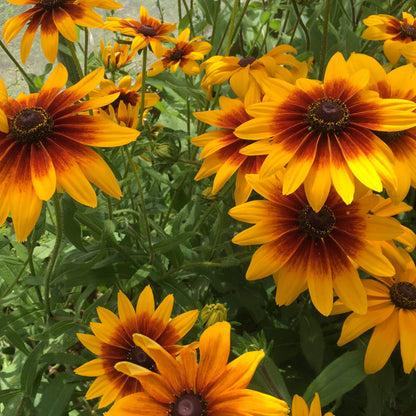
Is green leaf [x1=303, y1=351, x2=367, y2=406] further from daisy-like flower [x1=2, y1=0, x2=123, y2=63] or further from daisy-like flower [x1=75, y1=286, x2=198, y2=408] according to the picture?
daisy-like flower [x1=2, y1=0, x2=123, y2=63]

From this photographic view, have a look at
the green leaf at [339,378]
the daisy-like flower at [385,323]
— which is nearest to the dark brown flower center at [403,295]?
the daisy-like flower at [385,323]

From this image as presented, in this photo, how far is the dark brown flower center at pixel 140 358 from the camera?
2.14ft

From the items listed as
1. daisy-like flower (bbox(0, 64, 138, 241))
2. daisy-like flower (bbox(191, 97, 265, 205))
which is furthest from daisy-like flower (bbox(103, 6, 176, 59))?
daisy-like flower (bbox(0, 64, 138, 241))

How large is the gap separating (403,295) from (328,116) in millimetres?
326

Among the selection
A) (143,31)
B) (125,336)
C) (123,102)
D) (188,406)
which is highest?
(143,31)

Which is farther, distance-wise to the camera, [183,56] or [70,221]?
[183,56]

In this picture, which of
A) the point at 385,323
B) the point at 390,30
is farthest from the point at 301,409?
the point at 390,30

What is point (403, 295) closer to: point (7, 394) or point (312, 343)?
point (312, 343)

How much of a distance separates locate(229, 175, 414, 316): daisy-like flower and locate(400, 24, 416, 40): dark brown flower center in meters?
0.53

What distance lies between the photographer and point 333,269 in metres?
0.62

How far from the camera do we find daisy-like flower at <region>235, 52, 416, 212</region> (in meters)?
0.54

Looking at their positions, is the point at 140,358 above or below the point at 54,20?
below

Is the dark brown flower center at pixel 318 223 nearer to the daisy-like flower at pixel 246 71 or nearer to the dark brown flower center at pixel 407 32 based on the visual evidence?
the daisy-like flower at pixel 246 71

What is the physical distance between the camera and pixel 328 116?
59 centimetres
